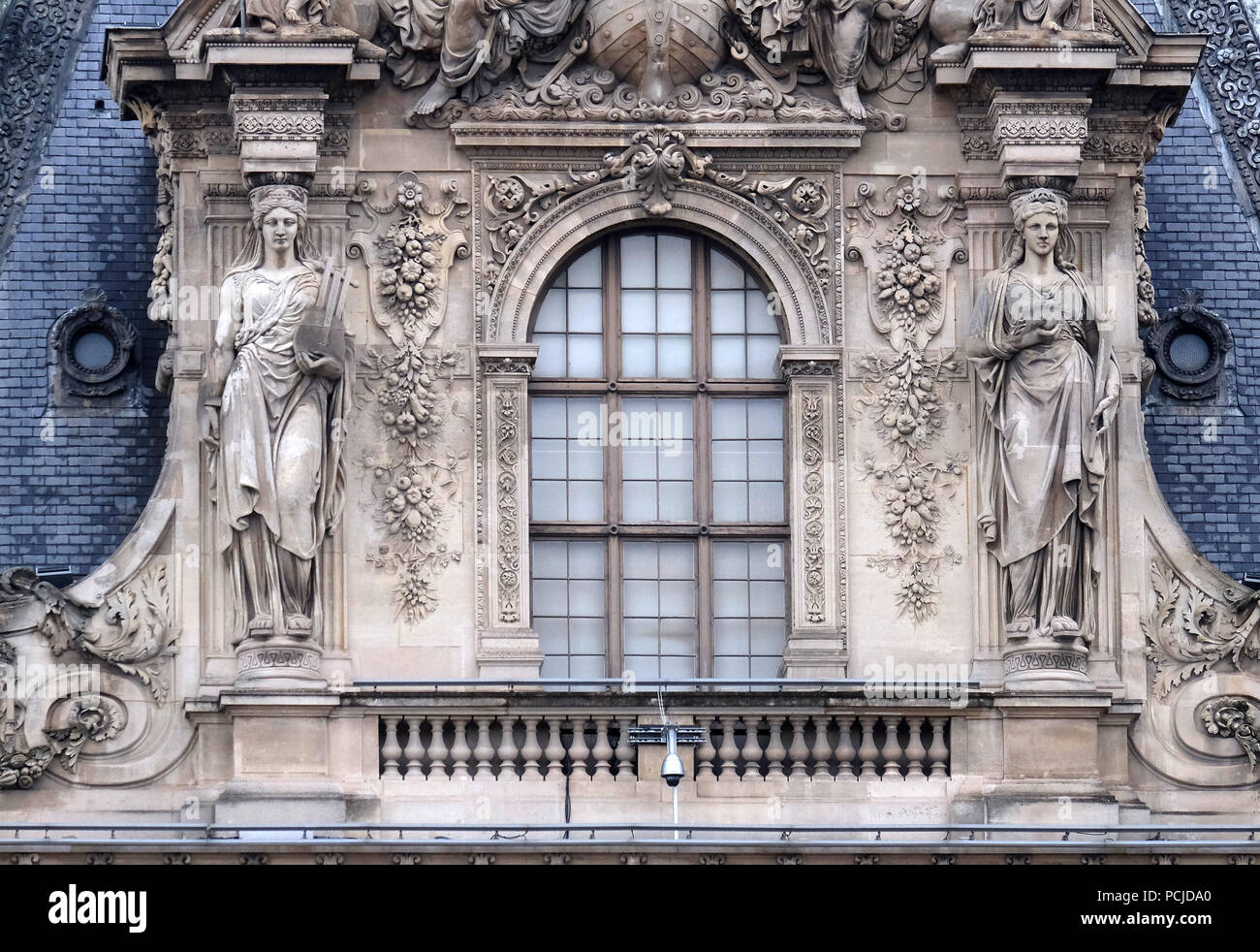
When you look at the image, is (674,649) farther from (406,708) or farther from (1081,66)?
(1081,66)

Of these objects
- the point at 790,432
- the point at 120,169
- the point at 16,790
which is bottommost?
the point at 16,790

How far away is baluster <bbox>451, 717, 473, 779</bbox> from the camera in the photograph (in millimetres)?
31094

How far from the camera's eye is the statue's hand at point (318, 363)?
103ft

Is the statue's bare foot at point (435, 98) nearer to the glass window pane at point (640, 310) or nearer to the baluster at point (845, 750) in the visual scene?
the glass window pane at point (640, 310)

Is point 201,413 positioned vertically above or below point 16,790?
above

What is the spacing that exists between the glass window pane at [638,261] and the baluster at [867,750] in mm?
3824

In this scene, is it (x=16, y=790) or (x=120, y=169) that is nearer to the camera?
(x=16, y=790)

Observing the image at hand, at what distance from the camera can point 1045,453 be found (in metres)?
31.6

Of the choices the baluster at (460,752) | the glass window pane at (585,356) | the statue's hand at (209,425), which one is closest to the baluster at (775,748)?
the baluster at (460,752)

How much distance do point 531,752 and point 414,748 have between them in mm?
849

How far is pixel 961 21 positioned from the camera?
1282 inches

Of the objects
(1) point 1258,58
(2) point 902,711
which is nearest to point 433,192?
(2) point 902,711

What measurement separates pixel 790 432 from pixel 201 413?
4.41m

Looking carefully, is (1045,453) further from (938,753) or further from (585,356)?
(585,356)
